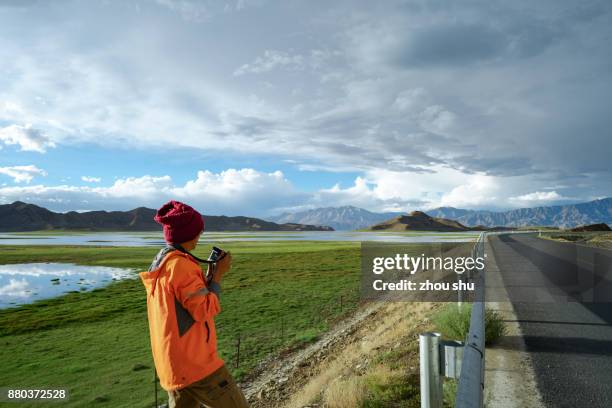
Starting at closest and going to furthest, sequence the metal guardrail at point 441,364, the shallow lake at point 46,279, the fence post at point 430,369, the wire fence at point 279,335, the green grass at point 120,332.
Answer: the metal guardrail at point 441,364
the fence post at point 430,369
the green grass at point 120,332
the wire fence at point 279,335
the shallow lake at point 46,279

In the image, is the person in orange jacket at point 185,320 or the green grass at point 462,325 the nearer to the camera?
the person in orange jacket at point 185,320

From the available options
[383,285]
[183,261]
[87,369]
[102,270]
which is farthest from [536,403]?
[102,270]

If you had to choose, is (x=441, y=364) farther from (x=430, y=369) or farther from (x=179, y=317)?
(x=179, y=317)

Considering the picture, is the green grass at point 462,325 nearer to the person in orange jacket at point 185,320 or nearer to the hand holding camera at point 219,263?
the person in orange jacket at point 185,320

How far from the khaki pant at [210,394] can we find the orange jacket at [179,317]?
8 cm

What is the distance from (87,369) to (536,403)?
44.1 feet

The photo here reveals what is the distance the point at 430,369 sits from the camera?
118 inches

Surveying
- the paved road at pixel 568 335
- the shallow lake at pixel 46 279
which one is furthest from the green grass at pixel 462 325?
the shallow lake at pixel 46 279

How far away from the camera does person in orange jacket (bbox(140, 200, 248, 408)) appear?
2.83 metres

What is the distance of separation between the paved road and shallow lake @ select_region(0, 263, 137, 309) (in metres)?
28.0

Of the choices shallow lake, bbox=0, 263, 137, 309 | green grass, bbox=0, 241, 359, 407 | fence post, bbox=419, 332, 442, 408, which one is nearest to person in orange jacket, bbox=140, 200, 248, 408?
fence post, bbox=419, 332, 442, 408

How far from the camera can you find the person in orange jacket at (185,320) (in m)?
2.83

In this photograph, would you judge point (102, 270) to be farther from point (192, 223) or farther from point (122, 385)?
point (192, 223)

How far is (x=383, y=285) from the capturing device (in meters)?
25.7
